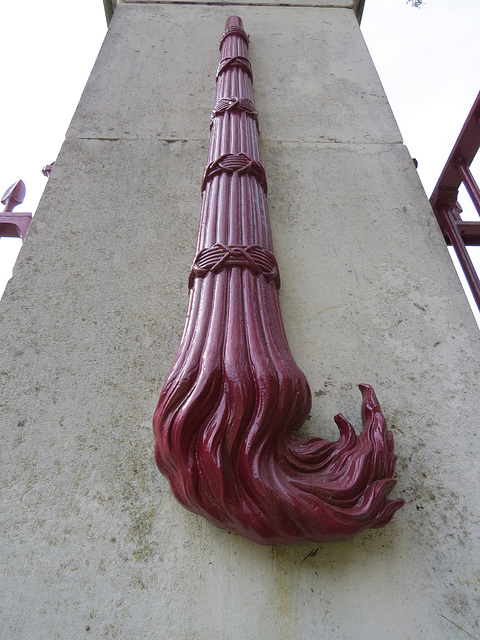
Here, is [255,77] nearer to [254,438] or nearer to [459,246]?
[459,246]

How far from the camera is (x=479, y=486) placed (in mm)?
1057

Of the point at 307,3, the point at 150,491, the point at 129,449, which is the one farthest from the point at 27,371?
the point at 307,3

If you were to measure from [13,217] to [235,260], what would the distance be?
1212 mm

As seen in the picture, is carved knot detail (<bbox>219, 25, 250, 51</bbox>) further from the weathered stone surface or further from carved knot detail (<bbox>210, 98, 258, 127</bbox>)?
carved knot detail (<bbox>210, 98, 258, 127</bbox>)

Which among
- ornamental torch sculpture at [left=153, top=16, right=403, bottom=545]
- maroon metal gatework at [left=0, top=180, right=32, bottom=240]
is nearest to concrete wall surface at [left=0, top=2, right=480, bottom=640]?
ornamental torch sculpture at [left=153, top=16, right=403, bottom=545]

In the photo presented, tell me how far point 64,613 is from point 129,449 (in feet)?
1.16

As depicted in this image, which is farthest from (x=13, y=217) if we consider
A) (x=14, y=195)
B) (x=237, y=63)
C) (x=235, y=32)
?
(x=235, y=32)

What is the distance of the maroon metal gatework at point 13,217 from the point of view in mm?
1898

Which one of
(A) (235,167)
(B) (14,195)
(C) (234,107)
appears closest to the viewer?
(A) (235,167)

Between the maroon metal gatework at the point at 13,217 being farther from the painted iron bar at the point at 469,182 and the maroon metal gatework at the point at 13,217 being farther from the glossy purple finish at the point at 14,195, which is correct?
the painted iron bar at the point at 469,182

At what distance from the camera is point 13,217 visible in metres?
1.90

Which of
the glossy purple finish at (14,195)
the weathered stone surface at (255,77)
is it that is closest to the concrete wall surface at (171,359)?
the weathered stone surface at (255,77)

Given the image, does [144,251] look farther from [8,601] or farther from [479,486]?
[479,486]

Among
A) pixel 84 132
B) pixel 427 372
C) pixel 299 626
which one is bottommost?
pixel 299 626
